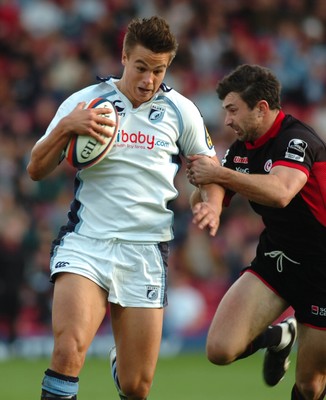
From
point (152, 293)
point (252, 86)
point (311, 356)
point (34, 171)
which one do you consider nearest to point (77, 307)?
point (152, 293)

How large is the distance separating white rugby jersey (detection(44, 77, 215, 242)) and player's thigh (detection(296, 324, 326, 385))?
1352mm

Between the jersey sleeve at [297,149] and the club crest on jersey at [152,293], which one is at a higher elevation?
the jersey sleeve at [297,149]

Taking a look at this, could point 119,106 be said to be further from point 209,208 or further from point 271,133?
point 271,133

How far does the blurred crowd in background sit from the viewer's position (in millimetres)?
13555

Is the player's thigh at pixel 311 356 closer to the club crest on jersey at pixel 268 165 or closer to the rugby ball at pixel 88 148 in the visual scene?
the club crest on jersey at pixel 268 165

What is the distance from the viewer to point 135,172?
6.42 meters

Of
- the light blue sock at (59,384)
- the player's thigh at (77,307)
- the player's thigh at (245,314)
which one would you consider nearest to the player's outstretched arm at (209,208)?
the player's thigh at (77,307)

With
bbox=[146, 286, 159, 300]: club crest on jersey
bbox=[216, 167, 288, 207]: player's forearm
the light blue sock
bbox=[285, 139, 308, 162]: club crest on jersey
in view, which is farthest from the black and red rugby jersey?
the light blue sock

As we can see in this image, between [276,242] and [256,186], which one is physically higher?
[256,186]

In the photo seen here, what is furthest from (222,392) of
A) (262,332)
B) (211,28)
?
(211,28)

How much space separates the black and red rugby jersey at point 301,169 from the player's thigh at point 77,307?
1491mm

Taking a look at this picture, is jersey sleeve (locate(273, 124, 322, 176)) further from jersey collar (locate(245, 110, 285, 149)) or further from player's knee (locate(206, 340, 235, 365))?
player's knee (locate(206, 340, 235, 365))

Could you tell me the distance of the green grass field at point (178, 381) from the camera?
9.94m

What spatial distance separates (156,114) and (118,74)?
911 cm
